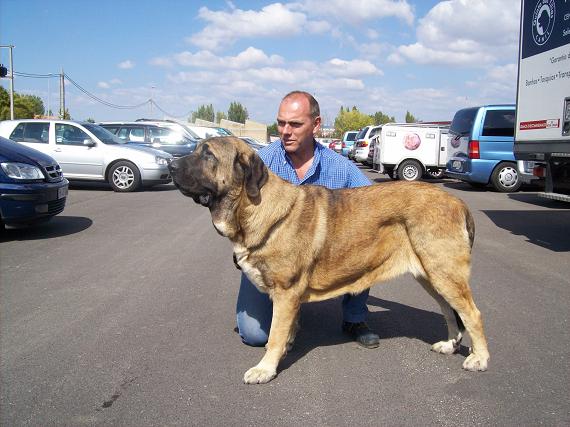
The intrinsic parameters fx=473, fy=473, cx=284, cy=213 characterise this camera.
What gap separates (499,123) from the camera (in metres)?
14.4

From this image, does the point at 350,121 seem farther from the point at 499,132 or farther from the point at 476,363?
the point at 476,363

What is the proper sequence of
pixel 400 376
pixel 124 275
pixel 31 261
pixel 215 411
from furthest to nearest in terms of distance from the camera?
pixel 31 261 < pixel 124 275 < pixel 400 376 < pixel 215 411

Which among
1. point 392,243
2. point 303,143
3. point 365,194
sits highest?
point 303,143

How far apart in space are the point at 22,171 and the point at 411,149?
14633 mm

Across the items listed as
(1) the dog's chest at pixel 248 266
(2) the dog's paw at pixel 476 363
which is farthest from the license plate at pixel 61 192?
(2) the dog's paw at pixel 476 363

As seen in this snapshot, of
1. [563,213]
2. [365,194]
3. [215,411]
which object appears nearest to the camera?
[215,411]

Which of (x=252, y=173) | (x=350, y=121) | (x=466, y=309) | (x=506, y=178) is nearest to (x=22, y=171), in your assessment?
(x=252, y=173)

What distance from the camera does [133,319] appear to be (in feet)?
14.5

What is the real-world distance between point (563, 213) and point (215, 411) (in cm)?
1062

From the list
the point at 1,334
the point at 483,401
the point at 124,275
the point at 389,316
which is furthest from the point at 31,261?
the point at 483,401

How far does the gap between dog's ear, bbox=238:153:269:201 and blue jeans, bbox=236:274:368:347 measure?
0.98 m

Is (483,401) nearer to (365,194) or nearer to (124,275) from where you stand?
(365,194)

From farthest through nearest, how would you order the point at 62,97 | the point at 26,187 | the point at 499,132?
the point at 62,97 → the point at 499,132 → the point at 26,187

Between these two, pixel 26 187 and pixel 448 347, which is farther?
pixel 26 187
